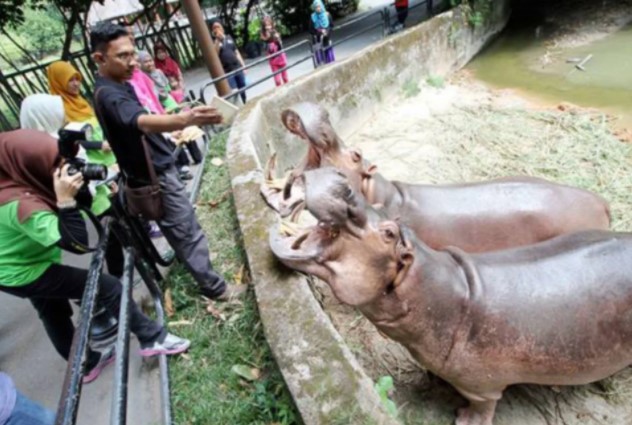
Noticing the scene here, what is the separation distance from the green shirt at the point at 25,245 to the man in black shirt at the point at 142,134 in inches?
24.3

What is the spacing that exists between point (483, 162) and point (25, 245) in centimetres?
464

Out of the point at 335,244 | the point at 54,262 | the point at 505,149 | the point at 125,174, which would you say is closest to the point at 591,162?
the point at 505,149

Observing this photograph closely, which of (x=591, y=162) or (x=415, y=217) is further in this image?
(x=591, y=162)

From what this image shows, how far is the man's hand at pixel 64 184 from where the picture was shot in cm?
209

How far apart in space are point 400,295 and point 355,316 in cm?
131

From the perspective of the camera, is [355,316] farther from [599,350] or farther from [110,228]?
[110,228]

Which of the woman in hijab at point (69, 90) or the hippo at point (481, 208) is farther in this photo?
the woman in hijab at point (69, 90)

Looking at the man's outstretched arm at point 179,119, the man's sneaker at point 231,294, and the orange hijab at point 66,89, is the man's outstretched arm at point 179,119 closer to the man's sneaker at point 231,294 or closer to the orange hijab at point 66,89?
the man's sneaker at point 231,294

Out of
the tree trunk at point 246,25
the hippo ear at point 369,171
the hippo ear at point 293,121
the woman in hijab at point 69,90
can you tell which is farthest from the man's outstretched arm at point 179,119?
the tree trunk at point 246,25

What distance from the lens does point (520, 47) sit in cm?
965

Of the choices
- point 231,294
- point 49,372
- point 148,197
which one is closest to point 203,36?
point 148,197

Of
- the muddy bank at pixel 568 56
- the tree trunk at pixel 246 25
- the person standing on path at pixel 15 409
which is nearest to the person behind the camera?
the person standing on path at pixel 15 409

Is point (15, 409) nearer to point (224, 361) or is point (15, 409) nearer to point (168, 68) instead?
point (224, 361)

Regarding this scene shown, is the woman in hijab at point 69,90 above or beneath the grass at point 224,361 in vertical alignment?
above
